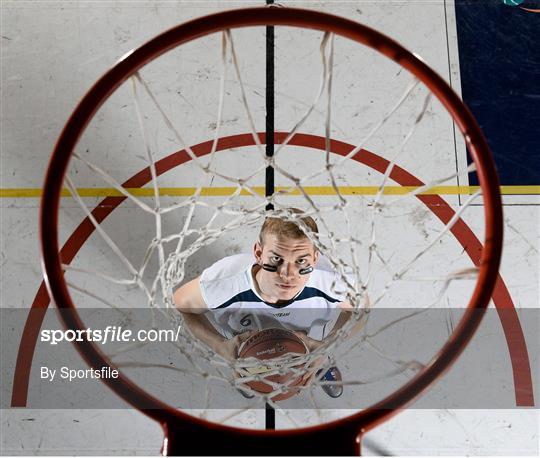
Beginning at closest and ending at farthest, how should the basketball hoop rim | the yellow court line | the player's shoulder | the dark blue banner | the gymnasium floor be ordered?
the basketball hoop rim → the gymnasium floor → the player's shoulder → the yellow court line → the dark blue banner

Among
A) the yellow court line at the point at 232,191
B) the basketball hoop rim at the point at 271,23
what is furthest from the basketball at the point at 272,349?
the yellow court line at the point at 232,191

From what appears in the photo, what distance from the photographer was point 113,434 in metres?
2.22

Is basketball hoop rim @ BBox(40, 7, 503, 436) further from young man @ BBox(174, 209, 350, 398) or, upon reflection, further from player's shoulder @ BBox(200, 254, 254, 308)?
player's shoulder @ BBox(200, 254, 254, 308)

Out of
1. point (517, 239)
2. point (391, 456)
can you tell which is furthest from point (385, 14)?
point (391, 456)

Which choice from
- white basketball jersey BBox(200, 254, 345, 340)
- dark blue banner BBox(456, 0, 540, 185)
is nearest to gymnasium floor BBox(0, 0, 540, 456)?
dark blue banner BBox(456, 0, 540, 185)

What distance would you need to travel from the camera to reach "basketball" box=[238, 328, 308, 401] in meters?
1.97

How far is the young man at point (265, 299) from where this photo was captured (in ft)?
7.23

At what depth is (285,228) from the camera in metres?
2.12

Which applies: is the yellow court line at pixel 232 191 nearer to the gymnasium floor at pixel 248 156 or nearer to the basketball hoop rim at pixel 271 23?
the gymnasium floor at pixel 248 156

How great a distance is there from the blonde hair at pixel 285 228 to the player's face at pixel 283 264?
Answer: 0.01 m

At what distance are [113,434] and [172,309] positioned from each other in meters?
0.53

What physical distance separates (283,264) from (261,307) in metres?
0.24

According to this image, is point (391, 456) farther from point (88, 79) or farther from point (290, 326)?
point (88, 79)

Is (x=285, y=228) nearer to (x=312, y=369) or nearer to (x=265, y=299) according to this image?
(x=265, y=299)
